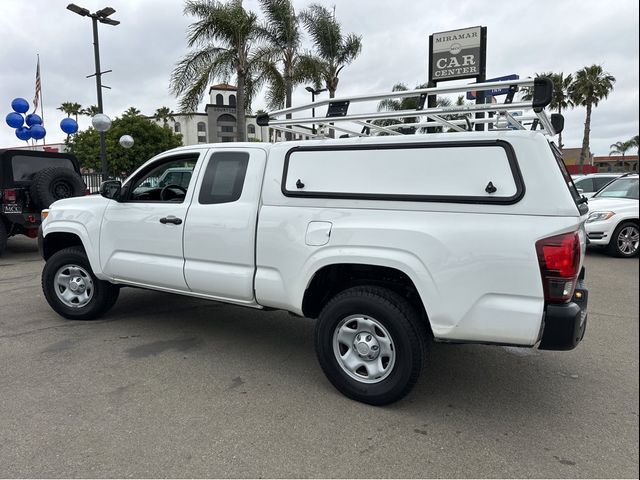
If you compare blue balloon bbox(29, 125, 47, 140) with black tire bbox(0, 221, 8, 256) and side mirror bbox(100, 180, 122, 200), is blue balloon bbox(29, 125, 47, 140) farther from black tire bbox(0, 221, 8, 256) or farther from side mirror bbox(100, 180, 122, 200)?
side mirror bbox(100, 180, 122, 200)

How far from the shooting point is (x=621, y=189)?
31.6ft

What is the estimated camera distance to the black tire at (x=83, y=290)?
16.1 ft

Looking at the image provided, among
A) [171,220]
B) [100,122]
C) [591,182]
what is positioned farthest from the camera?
[100,122]

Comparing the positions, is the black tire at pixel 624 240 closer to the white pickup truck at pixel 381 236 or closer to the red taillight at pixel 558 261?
the white pickup truck at pixel 381 236

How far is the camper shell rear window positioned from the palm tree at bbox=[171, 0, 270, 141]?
14.8m

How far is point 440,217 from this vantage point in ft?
9.62

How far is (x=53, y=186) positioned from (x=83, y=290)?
14.9 ft

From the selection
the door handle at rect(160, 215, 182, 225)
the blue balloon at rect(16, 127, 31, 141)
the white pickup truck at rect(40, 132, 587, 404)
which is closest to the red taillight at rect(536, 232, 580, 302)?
the white pickup truck at rect(40, 132, 587, 404)

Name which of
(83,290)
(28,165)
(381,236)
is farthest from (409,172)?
(28,165)

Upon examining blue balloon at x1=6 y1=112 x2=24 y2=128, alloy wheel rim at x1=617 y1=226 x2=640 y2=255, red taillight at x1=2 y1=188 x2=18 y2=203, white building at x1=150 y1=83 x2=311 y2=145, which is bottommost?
alloy wheel rim at x1=617 y1=226 x2=640 y2=255

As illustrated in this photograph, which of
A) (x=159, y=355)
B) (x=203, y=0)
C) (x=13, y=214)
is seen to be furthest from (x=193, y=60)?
A: (x=159, y=355)

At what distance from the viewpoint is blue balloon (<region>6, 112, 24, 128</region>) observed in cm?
1803

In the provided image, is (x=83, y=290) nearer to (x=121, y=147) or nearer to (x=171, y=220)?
(x=171, y=220)

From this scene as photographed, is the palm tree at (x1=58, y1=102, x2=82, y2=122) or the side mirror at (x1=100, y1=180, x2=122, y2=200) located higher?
the palm tree at (x1=58, y1=102, x2=82, y2=122)
